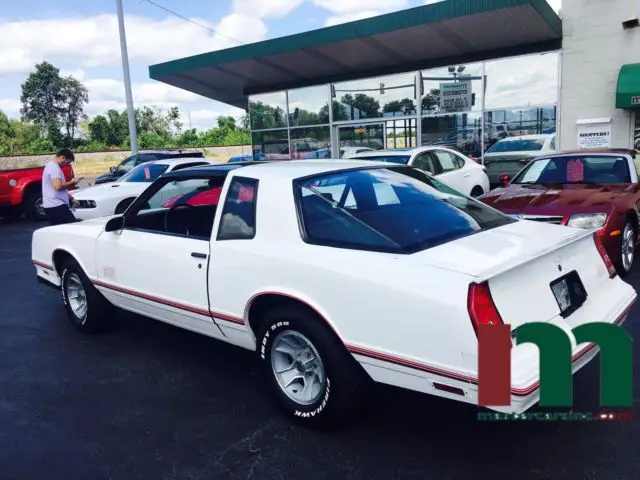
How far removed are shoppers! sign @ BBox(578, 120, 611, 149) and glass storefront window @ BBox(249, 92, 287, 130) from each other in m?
9.51

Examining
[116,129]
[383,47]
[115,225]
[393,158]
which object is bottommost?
[115,225]

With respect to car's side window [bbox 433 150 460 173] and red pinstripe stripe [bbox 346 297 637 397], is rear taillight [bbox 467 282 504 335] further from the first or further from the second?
car's side window [bbox 433 150 460 173]

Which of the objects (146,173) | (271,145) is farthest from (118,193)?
(271,145)

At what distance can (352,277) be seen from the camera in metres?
2.95

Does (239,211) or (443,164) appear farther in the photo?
(443,164)

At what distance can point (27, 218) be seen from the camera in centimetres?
1455

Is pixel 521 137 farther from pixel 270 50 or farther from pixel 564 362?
A: pixel 564 362

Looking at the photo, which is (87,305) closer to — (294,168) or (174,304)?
(174,304)

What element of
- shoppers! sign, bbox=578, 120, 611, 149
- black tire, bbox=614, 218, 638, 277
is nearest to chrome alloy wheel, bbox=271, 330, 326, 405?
black tire, bbox=614, 218, 638, 277

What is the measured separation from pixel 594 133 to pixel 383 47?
5.50 meters

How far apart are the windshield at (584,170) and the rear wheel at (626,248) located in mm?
859

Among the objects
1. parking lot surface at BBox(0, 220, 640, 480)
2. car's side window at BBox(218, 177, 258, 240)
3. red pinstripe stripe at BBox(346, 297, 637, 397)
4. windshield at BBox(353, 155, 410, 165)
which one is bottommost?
parking lot surface at BBox(0, 220, 640, 480)

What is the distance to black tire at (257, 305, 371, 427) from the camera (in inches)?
121

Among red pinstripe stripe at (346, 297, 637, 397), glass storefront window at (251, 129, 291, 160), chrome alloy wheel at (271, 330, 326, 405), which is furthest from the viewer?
glass storefront window at (251, 129, 291, 160)
